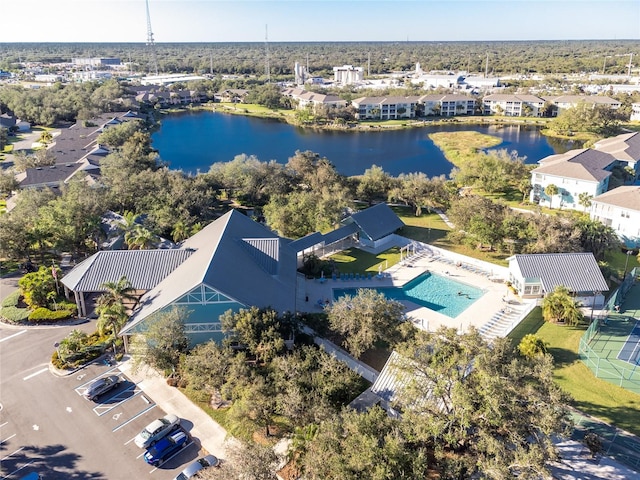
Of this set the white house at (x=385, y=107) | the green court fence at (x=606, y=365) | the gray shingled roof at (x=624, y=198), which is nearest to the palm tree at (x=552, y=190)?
the gray shingled roof at (x=624, y=198)

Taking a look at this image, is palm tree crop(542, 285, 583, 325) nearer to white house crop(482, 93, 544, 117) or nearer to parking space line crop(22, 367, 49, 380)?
parking space line crop(22, 367, 49, 380)

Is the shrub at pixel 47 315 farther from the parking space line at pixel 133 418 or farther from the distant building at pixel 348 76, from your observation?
the distant building at pixel 348 76

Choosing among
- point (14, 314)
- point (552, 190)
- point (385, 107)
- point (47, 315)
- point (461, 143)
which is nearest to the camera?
point (47, 315)

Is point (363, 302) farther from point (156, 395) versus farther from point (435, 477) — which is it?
point (156, 395)

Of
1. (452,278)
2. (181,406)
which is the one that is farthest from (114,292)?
(452,278)

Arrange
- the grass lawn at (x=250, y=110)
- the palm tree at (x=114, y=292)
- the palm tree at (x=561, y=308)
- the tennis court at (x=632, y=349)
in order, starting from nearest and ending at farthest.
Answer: the tennis court at (x=632, y=349), the palm tree at (x=114, y=292), the palm tree at (x=561, y=308), the grass lawn at (x=250, y=110)

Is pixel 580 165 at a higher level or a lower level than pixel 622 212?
higher

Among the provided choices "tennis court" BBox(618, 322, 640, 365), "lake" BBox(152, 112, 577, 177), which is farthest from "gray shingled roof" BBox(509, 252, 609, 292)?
"lake" BBox(152, 112, 577, 177)

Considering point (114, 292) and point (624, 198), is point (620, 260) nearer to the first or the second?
point (624, 198)
